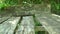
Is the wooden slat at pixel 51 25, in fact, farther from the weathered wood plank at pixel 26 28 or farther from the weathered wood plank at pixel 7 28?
the weathered wood plank at pixel 7 28

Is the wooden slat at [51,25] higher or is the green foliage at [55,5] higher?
the wooden slat at [51,25]

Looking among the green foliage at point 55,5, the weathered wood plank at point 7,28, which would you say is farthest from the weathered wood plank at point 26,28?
the green foliage at point 55,5

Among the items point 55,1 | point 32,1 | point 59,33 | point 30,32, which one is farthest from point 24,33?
point 55,1

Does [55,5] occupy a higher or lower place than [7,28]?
lower

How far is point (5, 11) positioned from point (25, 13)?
0.42 m

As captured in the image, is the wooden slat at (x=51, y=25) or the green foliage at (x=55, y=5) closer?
the wooden slat at (x=51, y=25)

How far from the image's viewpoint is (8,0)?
191 inches

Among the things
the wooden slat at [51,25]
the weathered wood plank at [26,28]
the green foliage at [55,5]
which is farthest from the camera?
the green foliage at [55,5]

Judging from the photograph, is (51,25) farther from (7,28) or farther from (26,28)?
(7,28)

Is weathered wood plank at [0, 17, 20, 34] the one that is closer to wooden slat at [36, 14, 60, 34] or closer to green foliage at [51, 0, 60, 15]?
wooden slat at [36, 14, 60, 34]

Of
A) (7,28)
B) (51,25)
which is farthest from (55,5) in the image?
(7,28)

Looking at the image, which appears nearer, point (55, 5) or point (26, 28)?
point (26, 28)

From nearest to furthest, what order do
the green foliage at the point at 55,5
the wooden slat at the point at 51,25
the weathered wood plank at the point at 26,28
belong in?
the wooden slat at the point at 51,25
the weathered wood plank at the point at 26,28
the green foliage at the point at 55,5

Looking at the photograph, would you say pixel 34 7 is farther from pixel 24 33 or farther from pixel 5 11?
pixel 24 33
